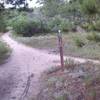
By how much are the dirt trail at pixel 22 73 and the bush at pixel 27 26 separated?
11.5 m

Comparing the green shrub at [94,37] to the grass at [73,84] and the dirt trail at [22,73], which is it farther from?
the dirt trail at [22,73]

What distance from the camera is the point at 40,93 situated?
10609 mm

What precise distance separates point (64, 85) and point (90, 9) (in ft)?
11.5

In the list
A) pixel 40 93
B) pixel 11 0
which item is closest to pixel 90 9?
pixel 40 93

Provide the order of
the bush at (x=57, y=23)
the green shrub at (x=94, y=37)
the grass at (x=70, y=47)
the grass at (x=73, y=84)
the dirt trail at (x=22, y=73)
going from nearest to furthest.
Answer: the green shrub at (x=94, y=37), the grass at (x=73, y=84), the dirt trail at (x=22, y=73), the grass at (x=70, y=47), the bush at (x=57, y=23)

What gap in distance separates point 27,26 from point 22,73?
1847 centimetres

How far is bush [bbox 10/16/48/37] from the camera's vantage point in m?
32.4

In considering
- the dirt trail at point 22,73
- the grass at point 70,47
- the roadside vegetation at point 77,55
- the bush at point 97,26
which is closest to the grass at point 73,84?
the roadside vegetation at point 77,55

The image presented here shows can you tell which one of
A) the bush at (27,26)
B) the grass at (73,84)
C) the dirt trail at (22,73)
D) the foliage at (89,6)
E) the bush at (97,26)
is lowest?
the bush at (27,26)

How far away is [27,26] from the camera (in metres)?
32.4

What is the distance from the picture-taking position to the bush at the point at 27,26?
32.4 m

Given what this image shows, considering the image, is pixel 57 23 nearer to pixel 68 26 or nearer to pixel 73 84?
pixel 68 26

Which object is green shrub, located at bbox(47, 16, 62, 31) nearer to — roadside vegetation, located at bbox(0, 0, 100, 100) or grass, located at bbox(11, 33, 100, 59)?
grass, located at bbox(11, 33, 100, 59)

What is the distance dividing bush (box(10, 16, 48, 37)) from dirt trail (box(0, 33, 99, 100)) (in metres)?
11.5
